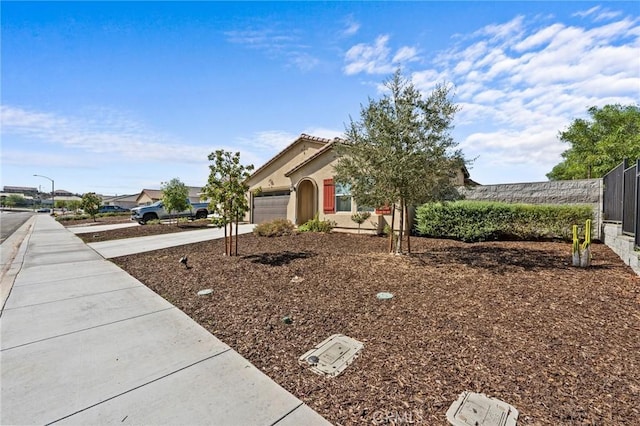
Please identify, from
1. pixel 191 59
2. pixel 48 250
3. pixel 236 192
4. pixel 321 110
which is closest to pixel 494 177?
pixel 321 110

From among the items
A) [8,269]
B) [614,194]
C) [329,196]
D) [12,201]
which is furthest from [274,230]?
[12,201]

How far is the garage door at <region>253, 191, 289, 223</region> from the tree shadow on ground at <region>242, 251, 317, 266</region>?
27.8 feet

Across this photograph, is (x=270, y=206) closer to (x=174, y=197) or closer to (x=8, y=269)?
(x=174, y=197)

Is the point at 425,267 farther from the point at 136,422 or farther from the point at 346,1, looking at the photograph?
the point at 346,1

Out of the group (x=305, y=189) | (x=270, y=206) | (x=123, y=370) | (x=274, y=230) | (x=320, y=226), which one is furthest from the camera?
(x=270, y=206)

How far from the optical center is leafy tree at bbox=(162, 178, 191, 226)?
60.5 feet

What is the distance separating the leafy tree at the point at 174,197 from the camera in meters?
18.4

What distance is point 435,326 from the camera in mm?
3678

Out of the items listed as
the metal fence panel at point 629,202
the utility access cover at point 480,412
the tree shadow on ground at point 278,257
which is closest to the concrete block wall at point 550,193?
the metal fence panel at point 629,202

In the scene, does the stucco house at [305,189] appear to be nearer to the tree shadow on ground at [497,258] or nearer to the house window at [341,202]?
the house window at [341,202]

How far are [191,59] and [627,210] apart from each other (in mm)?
12908

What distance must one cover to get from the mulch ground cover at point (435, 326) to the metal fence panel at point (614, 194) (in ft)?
4.28

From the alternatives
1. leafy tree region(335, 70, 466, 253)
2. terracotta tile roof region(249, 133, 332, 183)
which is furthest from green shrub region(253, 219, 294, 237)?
leafy tree region(335, 70, 466, 253)

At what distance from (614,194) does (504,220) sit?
9.00 ft
